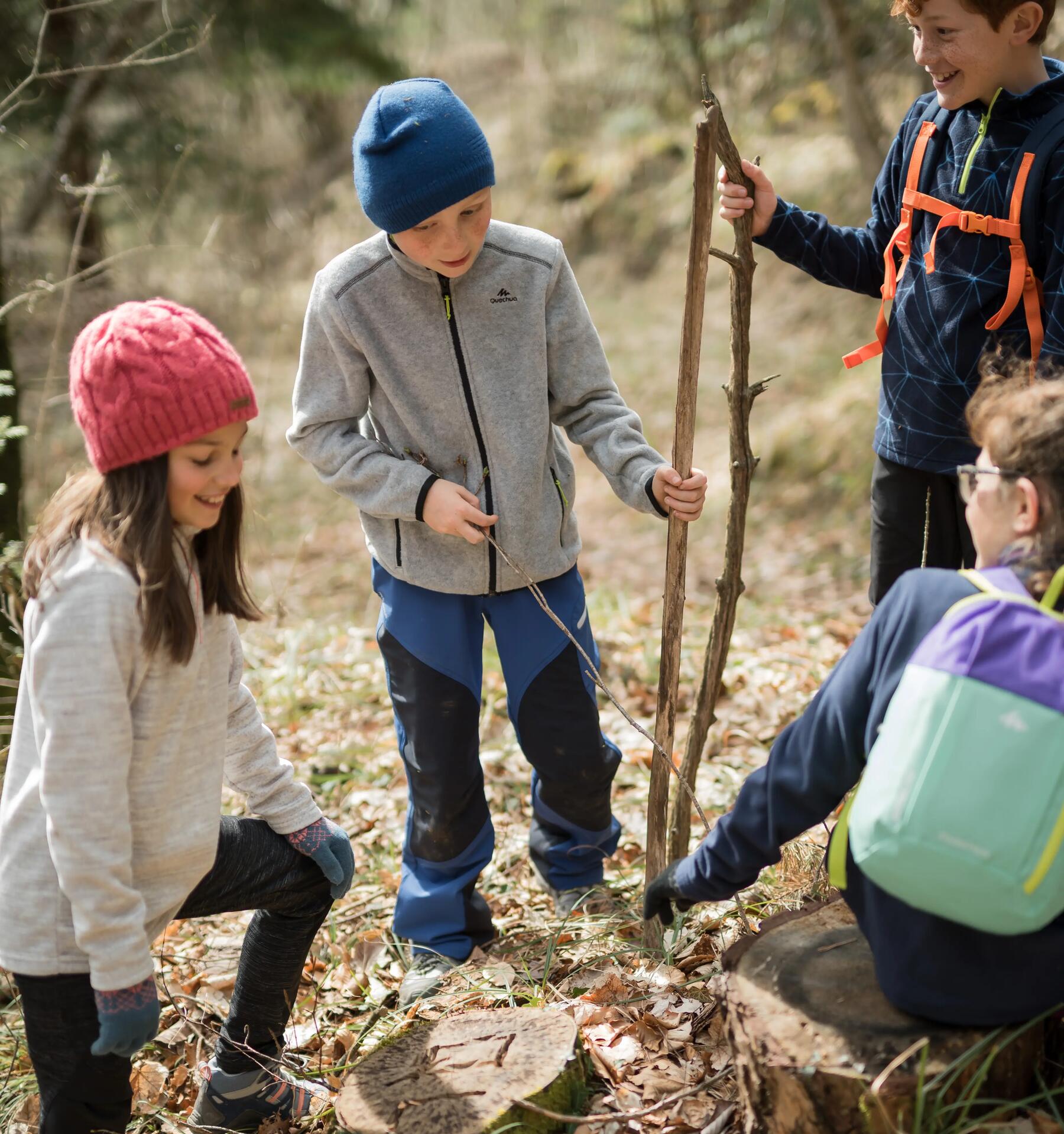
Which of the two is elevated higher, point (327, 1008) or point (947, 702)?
point (947, 702)

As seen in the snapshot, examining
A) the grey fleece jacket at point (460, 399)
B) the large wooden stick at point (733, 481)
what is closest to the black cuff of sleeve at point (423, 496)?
the grey fleece jacket at point (460, 399)

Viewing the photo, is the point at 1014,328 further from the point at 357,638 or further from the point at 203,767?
the point at 357,638

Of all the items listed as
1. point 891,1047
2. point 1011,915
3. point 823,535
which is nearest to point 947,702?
point 1011,915

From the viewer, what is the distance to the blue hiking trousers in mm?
2814

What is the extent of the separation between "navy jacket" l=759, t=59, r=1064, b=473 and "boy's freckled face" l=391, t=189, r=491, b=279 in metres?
→ 0.76

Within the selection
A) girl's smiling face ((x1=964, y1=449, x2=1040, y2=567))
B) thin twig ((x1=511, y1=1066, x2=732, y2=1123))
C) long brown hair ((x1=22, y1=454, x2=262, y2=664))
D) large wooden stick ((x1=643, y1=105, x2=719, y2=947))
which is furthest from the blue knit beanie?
thin twig ((x1=511, y1=1066, x2=732, y2=1123))

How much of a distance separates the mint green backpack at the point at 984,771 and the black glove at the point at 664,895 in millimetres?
548

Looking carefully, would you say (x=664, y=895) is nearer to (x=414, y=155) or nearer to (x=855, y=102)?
(x=414, y=155)

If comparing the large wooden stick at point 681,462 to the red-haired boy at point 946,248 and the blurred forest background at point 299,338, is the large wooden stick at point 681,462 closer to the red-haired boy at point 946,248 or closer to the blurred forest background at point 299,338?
the blurred forest background at point 299,338

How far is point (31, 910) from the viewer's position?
193cm

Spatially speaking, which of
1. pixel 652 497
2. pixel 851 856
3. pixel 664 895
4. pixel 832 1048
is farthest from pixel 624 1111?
pixel 652 497

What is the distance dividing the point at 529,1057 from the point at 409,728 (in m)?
0.98

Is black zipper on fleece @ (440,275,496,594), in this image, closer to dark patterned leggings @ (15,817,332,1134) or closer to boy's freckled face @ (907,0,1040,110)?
dark patterned leggings @ (15,817,332,1134)

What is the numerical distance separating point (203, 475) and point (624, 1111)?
149 centimetres
